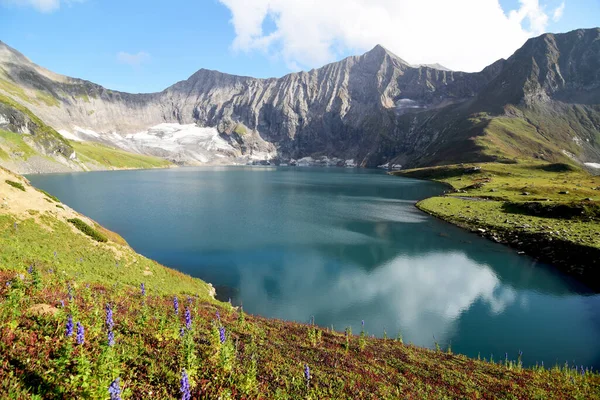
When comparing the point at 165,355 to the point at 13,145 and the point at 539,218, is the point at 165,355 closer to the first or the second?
the point at 539,218

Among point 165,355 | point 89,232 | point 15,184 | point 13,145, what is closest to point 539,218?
point 165,355

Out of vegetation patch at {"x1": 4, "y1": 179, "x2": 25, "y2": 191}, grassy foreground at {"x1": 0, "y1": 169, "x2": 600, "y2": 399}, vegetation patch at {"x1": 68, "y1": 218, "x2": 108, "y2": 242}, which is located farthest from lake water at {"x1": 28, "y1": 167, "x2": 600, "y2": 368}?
vegetation patch at {"x1": 4, "y1": 179, "x2": 25, "y2": 191}

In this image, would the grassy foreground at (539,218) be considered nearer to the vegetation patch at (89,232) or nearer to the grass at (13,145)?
the vegetation patch at (89,232)

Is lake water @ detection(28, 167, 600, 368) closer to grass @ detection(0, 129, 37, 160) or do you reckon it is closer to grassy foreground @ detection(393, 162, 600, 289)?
grassy foreground @ detection(393, 162, 600, 289)

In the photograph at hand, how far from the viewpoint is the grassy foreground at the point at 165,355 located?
8844mm

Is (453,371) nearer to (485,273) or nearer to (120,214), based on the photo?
(485,273)

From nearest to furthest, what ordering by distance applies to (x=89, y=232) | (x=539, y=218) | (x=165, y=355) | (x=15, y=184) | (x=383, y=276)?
(x=165, y=355) < (x=89, y=232) < (x=15, y=184) < (x=383, y=276) < (x=539, y=218)

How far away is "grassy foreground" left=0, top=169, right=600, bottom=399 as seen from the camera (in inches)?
348

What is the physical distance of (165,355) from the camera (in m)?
11.9

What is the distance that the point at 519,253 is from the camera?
59.6 m

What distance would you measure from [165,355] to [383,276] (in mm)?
40337

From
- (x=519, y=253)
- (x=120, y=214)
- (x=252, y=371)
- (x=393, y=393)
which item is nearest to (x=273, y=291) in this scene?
(x=393, y=393)

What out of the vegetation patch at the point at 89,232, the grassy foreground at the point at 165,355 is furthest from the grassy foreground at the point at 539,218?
the vegetation patch at the point at 89,232

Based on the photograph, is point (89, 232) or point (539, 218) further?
point (539, 218)
